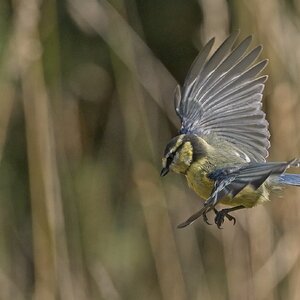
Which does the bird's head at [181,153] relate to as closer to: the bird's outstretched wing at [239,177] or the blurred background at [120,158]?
the bird's outstretched wing at [239,177]

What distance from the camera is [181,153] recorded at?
1.17 metres

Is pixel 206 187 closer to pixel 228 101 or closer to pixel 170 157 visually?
pixel 170 157

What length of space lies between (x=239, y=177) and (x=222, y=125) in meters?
0.34

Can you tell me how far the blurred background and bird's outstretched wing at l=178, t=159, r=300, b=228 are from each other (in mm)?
578

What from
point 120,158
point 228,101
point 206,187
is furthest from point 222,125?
point 120,158

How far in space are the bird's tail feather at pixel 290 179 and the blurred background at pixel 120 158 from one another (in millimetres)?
496

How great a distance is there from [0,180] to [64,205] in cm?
19

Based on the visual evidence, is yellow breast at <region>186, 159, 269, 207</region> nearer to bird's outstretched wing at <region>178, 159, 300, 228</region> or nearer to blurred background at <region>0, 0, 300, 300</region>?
bird's outstretched wing at <region>178, 159, 300, 228</region>

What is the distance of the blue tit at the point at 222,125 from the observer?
1.18 metres

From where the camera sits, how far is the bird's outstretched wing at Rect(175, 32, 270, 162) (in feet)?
4.35

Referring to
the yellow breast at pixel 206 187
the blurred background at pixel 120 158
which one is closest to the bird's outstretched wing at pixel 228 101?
the yellow breast at pixel 206 187

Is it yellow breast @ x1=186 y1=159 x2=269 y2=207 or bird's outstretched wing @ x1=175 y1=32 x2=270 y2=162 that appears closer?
yellow breast @ x1=186 y1=159 x2=269 y2=207

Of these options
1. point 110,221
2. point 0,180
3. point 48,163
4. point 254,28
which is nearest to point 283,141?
point 254,28

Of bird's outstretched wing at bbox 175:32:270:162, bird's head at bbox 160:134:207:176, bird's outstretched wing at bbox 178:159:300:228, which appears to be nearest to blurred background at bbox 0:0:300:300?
bird's outstretched wing at bbox 175:32:270:162
